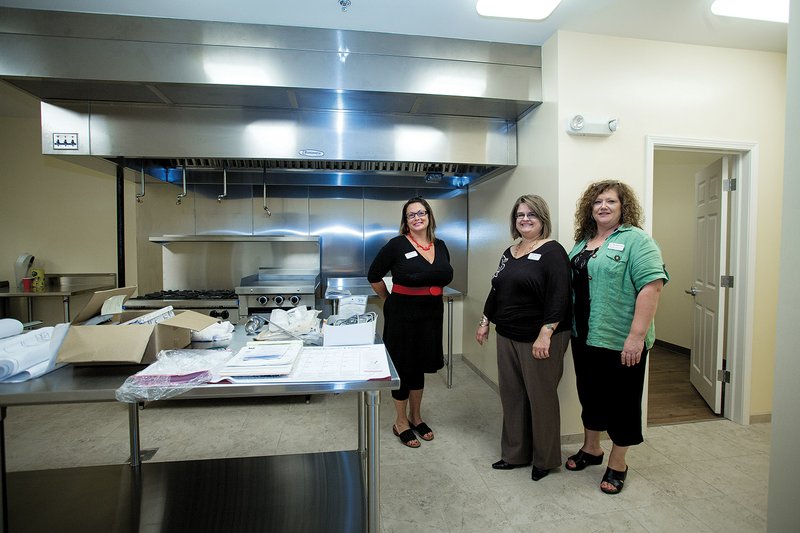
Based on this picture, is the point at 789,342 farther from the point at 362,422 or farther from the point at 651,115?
the point at 651,115

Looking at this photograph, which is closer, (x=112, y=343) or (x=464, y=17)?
(x=112, y=343)

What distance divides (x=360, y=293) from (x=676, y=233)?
12.9ft

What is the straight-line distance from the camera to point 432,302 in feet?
7.93

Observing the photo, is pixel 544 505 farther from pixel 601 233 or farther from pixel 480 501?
pixel 601 233

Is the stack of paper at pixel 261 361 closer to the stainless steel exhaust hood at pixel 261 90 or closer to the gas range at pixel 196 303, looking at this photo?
the stainless steel exhaust hood at pixel 261 90

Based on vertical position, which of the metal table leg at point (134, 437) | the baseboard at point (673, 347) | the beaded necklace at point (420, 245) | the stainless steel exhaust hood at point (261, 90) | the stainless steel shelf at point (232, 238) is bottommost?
the baseboard at point (673, 347)

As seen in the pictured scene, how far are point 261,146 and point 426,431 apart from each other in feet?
7.63

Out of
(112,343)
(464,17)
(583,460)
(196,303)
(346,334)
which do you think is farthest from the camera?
(196,303)

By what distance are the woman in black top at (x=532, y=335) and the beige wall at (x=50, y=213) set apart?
398 cm

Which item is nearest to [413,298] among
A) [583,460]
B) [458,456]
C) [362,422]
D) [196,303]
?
[362,422]

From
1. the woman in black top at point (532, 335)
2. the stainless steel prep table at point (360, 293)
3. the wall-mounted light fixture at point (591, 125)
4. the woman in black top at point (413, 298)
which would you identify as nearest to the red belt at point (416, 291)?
the woman in black top at point (413, 298)

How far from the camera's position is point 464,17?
2.31 meters

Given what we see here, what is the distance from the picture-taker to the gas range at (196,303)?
10.2 ft

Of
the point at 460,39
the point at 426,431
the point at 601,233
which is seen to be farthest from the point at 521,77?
the point at 426,431
